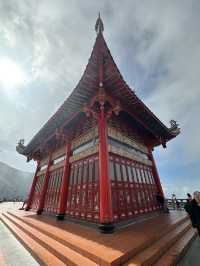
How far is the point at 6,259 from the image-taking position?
13.0ft

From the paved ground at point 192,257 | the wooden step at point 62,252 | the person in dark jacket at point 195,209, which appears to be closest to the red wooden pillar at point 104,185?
the wooden step at point 62,252

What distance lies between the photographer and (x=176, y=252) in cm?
376

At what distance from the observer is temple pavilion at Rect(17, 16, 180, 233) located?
18.8 ft

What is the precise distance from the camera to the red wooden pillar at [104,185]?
4918 mm

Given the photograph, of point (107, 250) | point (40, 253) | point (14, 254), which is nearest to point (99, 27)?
point (107, 250)

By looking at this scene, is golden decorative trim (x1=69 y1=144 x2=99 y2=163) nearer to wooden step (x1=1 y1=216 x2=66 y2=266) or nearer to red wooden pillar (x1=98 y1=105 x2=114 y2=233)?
red wooden pillar (x1=98 y1=105 x2=114 y2=233)

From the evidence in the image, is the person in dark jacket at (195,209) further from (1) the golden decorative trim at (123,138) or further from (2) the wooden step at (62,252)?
(1) the golden decorative trim at (123,138)

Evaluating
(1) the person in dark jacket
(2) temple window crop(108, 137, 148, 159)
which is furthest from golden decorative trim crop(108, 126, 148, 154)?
(1) the person in dark jacket

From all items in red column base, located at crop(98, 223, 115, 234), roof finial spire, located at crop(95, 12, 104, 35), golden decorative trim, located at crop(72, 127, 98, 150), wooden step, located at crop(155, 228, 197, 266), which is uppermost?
roof finial spire, located at crop(95, 12, 104, 35)

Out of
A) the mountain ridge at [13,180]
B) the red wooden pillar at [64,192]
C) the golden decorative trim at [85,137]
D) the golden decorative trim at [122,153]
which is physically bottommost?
the red wooden pillar at [64,192]

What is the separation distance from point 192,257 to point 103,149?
14.3ft

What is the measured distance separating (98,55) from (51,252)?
671 cm

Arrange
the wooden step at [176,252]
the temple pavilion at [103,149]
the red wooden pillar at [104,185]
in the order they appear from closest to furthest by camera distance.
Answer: the wooden step at [176,252]
the red wooden pillar at [104,185]
the temple pavilion at [103,149]

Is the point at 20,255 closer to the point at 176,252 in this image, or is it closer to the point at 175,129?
the point at 176,252
